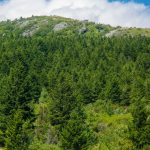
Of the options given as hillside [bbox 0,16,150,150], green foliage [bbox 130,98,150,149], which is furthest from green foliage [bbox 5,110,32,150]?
green foliage [bbox 130,98,150,149]

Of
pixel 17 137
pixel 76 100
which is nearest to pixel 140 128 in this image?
pixel 17 137

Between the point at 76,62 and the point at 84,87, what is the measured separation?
37.4 meters

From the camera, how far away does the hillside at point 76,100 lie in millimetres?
59438

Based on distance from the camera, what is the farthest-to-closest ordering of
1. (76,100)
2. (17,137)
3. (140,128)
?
(76,100) < (17,137) < (140,128)

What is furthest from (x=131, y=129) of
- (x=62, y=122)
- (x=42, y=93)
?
(x=42, y=93)

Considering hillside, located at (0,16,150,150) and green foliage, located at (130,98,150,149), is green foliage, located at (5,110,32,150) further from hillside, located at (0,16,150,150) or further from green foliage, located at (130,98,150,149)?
green foliage, located at (130,98,150,149)

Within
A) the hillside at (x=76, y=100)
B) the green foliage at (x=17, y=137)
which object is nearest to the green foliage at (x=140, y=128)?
the hillside at (x=76, y=100)

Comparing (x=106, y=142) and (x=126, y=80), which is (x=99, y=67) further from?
(x=106, y=142)

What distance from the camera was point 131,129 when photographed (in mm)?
57594

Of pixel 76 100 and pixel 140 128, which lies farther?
pixel 76 100

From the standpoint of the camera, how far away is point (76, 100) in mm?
87688

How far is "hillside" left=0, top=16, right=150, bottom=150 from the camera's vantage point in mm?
59438

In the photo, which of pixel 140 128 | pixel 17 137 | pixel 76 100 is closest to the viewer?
pixel 140 128

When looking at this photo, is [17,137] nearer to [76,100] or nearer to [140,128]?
[140,128]
